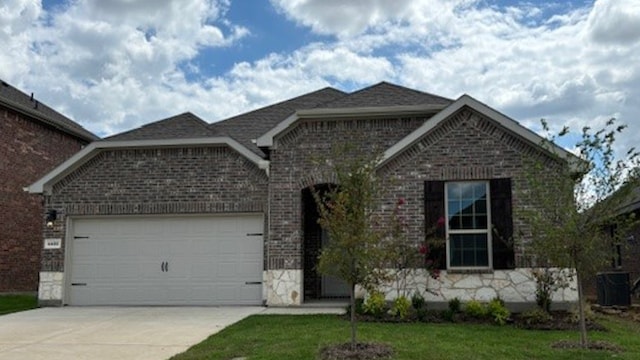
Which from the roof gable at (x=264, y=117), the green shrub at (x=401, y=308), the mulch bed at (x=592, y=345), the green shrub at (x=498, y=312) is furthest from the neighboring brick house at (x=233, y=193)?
the mulch bed at (x=592, y=345)

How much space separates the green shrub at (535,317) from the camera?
1070cm

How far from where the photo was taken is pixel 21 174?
19922 millimetres

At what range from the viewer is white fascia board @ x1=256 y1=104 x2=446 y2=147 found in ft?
45.4

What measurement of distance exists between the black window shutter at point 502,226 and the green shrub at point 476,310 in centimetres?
95

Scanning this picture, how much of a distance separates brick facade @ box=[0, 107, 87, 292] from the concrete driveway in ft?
18.7

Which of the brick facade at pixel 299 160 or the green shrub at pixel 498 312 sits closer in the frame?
the green shrub at pixel 498 312

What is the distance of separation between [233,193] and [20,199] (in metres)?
9.36

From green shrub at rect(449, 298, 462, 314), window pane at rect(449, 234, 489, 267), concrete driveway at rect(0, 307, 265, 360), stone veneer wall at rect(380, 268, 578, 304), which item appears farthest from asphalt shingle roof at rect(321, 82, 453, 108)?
concrete driveway at rect(0, 307, 265, 360)

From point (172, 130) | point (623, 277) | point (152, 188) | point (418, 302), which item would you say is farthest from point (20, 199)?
point (623, 277)

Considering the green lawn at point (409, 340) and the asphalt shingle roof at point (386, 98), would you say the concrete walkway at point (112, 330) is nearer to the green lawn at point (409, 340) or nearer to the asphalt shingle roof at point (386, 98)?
the green lawn at point (409, 340)

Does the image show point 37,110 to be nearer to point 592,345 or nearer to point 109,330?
point 109,330

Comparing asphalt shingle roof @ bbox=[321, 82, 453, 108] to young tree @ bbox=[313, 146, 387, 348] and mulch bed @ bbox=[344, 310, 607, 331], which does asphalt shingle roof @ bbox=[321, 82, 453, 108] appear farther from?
young tree @ bbox=[313, 146, 387, 348]

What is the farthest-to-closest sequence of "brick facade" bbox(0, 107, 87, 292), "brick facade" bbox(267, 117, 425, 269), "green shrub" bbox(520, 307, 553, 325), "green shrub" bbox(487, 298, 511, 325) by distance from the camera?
"brick facade" bbox(0, 107, 87, 292), "brick facade" bbox(267, 117, 425, 269), "green shrub" bbox(487, 298, 511, 325), "green shrub" bbox(520, 307, 553, 325)

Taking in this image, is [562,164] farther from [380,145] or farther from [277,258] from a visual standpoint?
[277,258]
